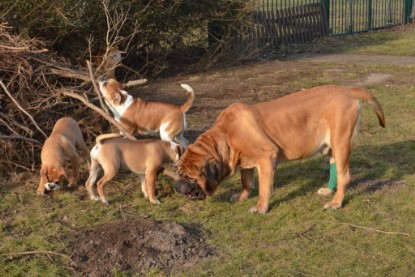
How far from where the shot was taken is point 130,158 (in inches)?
289

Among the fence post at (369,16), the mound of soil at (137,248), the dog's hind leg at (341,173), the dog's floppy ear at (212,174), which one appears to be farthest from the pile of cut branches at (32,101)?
the fence post at (369,16)

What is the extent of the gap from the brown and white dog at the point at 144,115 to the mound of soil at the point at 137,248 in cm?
273

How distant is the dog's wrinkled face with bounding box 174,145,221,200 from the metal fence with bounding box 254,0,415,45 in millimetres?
13275

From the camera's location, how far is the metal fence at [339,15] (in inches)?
822

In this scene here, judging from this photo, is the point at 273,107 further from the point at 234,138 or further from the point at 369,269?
the point at 369,269

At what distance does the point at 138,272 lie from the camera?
18.2 ft

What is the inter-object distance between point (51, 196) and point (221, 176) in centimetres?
222

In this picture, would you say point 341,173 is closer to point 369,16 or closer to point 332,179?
point 332,179

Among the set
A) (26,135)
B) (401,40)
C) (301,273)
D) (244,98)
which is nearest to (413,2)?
(401,40)

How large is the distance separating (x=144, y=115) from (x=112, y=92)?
562mm

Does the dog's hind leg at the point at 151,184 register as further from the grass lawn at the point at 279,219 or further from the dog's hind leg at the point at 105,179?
the dog's hind leg at the point at 105,179

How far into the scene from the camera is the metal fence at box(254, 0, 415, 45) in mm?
20875

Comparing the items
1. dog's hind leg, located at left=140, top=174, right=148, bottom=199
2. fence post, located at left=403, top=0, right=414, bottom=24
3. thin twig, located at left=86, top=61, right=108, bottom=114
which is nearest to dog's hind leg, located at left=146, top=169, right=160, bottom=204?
dog's hind leg, located at left=140, top=174, right=148, bottom=199

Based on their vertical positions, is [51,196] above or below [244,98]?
above
